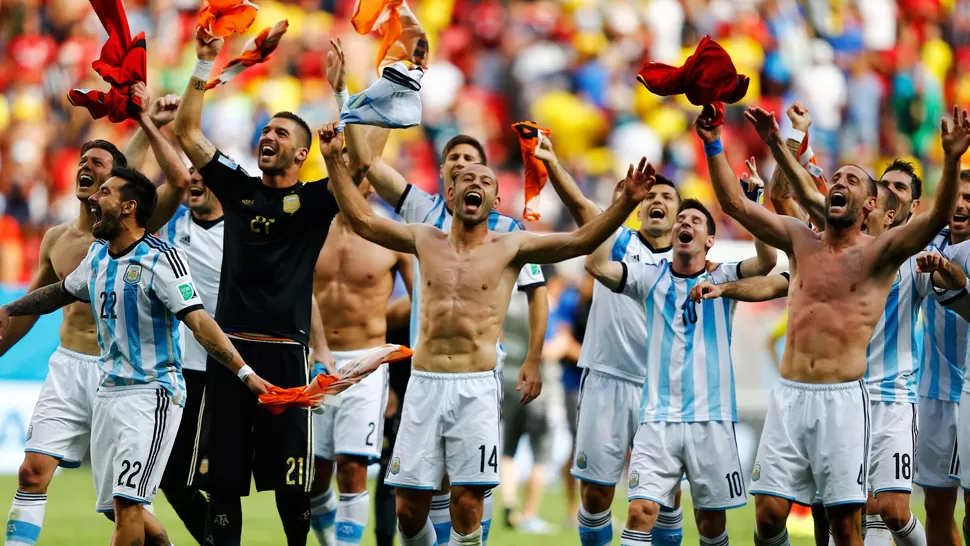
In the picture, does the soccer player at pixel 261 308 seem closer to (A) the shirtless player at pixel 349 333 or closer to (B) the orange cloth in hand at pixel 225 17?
(B) the orange cloth in hand at pixel 225 17

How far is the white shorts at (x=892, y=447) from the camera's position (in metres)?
8.10

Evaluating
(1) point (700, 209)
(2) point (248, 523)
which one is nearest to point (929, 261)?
(1) point (700, 209)

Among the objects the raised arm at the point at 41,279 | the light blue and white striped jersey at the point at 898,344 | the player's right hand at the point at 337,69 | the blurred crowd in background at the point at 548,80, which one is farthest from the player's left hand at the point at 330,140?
the blurred crowd in background at the point at 548,80

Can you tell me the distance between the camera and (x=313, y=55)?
20000 millimetres

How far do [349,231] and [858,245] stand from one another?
3621 mm

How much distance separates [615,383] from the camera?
29.4ft

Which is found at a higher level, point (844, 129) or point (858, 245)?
point (844, 129)

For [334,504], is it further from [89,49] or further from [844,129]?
[844,129]

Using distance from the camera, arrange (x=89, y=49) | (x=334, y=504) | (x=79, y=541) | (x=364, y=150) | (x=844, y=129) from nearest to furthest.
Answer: (x=364, y=150), (x=334, y=504), (x=79, y=541), (x=89, y=49), (x=844, y=129)

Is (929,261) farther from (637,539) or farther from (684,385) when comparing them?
(637,539)

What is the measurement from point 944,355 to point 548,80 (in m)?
11.8

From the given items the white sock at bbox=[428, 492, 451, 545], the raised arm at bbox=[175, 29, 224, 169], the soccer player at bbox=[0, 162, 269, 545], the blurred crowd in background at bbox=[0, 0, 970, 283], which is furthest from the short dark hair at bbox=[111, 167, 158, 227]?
the blurred crowd in background at bbox=[0, 0, 970, 283]

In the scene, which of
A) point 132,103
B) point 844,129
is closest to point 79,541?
point 132,103

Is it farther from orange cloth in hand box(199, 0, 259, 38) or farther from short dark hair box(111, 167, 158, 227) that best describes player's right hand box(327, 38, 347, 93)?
short dark hair box(111, 167, 158, 227)
